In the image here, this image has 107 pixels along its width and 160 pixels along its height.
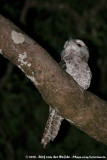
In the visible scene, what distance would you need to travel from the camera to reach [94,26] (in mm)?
4738

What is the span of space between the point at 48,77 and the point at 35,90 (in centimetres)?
241

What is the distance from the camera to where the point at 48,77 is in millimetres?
1868

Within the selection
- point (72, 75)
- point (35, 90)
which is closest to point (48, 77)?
point (72, 75)

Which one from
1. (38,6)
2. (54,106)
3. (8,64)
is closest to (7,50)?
(54,106)

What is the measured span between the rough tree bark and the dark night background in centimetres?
227

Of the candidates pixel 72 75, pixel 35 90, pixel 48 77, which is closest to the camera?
pixel 48 77

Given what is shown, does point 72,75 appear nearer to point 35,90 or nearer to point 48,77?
point 48,77

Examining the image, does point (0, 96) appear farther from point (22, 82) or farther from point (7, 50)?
point (7, 50)

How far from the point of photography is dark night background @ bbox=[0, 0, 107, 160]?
4.38 meters

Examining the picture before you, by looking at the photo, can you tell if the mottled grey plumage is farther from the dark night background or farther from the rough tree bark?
the dark night background

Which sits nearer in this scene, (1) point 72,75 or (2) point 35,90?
(1) point 72,75

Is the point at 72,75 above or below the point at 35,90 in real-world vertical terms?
above

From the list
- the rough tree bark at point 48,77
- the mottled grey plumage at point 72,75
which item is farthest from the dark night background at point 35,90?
the rough tree bark at point 48,77

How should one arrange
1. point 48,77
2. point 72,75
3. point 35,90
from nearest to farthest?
point 48,77
point 72,75
point 35,90
